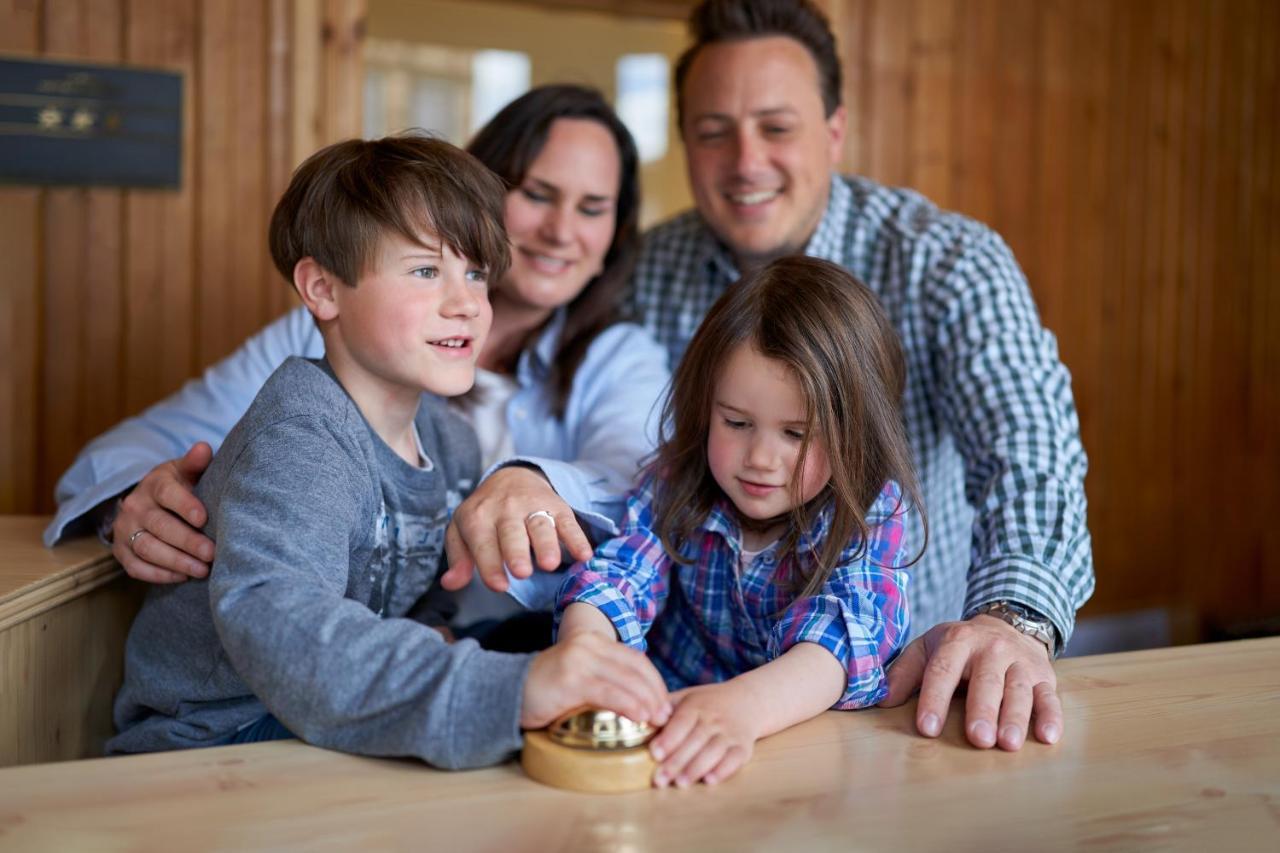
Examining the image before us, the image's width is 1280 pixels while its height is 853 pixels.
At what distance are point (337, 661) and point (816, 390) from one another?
60 cm

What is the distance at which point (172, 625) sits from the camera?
1415 mm

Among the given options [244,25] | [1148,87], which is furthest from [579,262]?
[1148,87]

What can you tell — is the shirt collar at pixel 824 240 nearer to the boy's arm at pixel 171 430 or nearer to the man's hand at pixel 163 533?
the boy's arm at pixel 171 430

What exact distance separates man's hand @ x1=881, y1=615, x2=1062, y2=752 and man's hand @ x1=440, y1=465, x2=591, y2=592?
37cm

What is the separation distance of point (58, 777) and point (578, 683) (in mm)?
417

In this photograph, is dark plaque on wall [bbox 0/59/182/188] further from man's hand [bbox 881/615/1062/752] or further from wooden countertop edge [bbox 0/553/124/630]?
man's hand [bbox 881/615/1062/752]

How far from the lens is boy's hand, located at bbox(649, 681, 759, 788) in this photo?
0.97 m

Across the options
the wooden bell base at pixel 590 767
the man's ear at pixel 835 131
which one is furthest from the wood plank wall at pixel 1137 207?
the wooden bell base at pixel 590 767

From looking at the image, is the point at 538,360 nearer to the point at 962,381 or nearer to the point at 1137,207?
the point at 962,381

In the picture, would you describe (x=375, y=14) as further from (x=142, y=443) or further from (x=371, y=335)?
(x=371, y=335)

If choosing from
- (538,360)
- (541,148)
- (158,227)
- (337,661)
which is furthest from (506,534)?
(158,227)

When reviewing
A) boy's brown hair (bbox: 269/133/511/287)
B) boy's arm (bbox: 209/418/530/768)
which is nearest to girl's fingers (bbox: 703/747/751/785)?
boy's arm (bbox: 209/418/530/768)

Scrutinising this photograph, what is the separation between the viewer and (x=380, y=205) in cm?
131

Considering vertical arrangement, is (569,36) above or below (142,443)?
above
